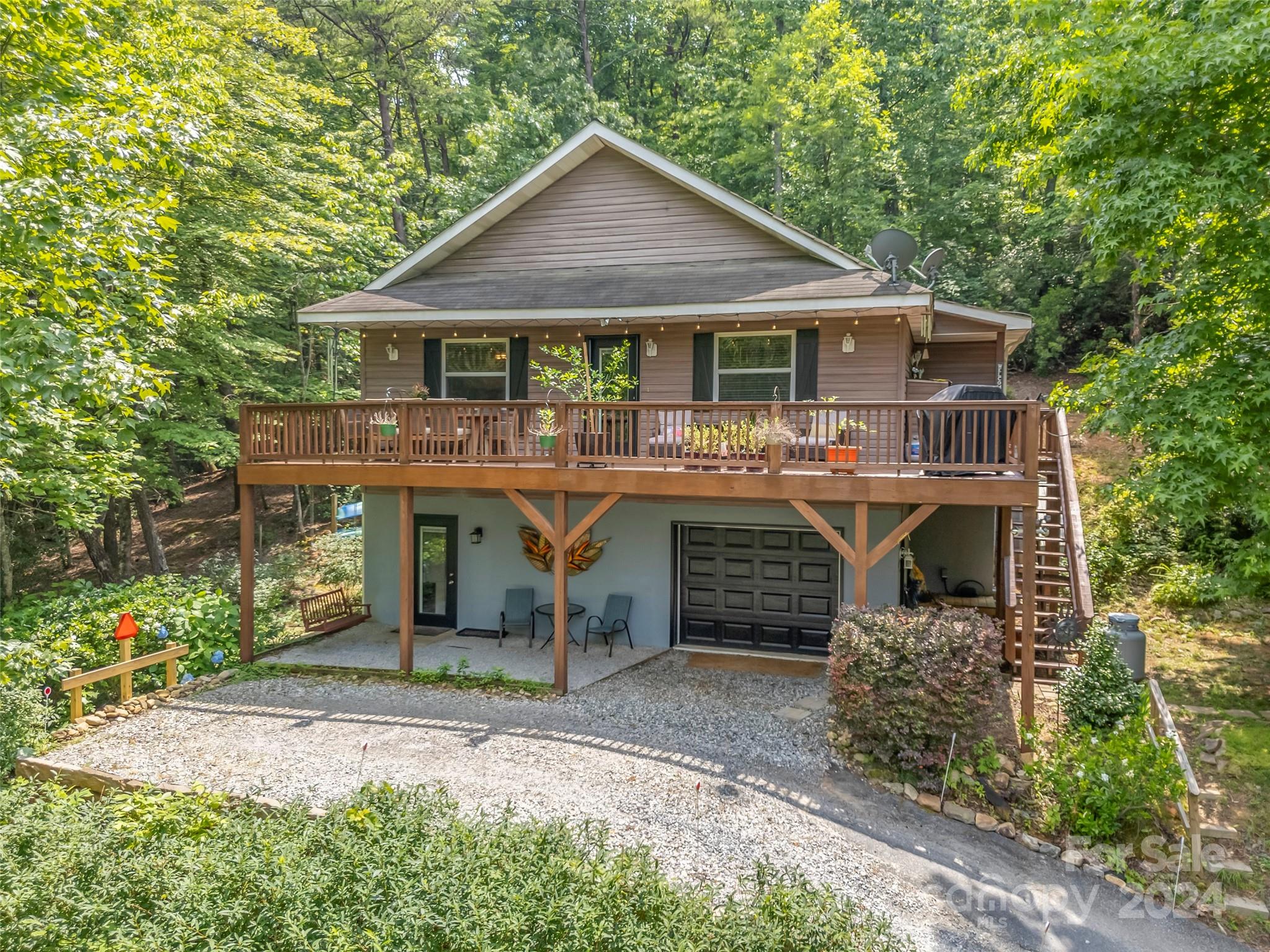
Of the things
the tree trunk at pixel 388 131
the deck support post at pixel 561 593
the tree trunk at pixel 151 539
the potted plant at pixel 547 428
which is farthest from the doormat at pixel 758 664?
the tree trunk at pixel 388 131

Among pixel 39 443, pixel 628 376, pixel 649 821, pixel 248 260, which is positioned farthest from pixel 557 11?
pixel 649 821

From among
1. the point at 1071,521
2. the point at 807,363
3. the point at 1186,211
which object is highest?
the point at 1186,211

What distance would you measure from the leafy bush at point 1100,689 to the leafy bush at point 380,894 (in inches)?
144

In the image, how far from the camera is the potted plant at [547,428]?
8.73 m

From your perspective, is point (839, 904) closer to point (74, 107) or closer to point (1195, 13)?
point (1195, 13)

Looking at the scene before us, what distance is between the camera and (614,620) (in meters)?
10.7

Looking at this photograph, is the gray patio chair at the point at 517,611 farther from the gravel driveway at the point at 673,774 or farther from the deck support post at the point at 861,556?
the deck support post at the point at 861,556

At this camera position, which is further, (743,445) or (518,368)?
(518,368)

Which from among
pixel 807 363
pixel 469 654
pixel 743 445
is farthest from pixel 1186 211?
pixel 469 654

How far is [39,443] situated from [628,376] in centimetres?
887

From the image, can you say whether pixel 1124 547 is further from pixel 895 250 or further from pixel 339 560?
pixel 339 560

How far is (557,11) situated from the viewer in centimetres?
2883

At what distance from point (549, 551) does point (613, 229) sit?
5698 mm

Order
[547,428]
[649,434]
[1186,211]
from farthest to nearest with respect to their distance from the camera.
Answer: [547,428]
[649,434]
[1186,211]
